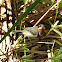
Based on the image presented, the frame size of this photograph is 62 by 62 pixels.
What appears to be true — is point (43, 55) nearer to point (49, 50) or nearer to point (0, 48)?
point (49, 50)

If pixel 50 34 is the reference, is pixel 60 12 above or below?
above

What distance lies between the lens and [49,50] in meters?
0.63

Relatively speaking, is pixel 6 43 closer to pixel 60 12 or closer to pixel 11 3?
pixel 11 3

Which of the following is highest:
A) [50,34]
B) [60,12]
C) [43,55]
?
[60,12]

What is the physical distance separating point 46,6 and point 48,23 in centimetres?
11

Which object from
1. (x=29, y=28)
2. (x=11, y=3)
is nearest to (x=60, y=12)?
(x=29, y=28)

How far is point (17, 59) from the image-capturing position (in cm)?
51

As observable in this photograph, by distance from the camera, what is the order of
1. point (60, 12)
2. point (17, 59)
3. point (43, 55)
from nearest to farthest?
point (17, 59), point (43, 55), point (60, 12)

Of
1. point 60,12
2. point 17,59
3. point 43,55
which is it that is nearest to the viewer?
point 17,59

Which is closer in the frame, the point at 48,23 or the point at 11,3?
the point at 11,3

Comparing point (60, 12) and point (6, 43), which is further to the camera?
point (60, 12)

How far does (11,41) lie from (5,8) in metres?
0.15

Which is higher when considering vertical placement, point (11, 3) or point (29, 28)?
point (11, 3)

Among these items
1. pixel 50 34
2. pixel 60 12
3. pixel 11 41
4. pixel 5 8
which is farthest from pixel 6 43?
pixel 60 12
